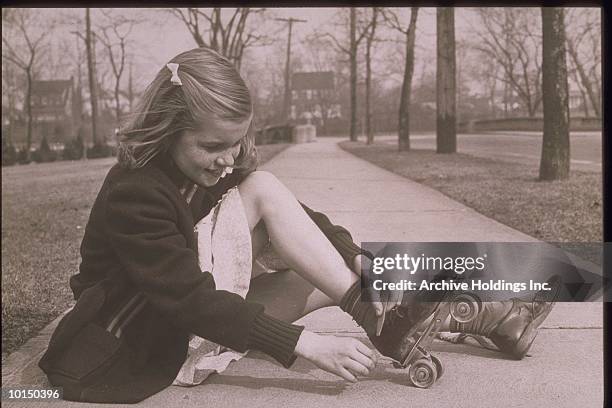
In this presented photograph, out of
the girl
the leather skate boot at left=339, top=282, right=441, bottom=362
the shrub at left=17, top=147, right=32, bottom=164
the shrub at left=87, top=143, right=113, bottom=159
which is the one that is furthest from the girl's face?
the shrub at left=17, top=147, right=32, bottom=164

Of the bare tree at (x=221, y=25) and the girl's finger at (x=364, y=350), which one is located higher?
the bare tree at (x=221, y=25)

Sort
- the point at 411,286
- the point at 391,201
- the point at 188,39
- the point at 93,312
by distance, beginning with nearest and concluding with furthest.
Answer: the point at 93,312 → the point at 411,286 → the point at 188,39 → the point at 391,201

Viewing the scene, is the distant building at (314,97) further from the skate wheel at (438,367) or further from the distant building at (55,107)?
the skate wheel at (438,367)

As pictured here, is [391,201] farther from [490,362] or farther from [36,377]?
[36,377]

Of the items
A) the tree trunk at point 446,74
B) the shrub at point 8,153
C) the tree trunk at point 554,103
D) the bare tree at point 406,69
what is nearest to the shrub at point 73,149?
the shrub at point 8,153

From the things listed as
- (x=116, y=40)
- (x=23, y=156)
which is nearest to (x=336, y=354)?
(x=116, y=40)

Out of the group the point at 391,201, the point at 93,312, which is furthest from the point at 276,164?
the point at 93,312
